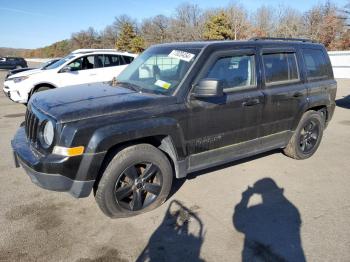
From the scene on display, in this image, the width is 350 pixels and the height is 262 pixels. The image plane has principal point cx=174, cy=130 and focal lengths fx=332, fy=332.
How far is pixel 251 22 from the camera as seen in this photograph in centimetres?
5159

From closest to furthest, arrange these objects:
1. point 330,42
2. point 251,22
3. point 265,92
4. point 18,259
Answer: point 18,259
point 265,92
point 330,42
point 251,22

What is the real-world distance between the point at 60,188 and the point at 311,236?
8.48ft

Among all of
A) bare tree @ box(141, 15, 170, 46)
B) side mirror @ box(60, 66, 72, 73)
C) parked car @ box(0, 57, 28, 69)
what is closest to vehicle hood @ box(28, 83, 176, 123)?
side mirror @ box(60, 66, 72, 73)

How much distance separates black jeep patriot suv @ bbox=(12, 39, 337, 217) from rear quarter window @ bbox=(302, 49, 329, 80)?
52mm

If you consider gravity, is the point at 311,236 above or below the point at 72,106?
below

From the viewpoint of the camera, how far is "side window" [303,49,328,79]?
5238 millimetres

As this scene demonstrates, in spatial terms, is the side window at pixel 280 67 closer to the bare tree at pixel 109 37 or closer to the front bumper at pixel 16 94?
the front bumper at pixel 16 94

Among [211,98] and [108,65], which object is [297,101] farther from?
[108,65]

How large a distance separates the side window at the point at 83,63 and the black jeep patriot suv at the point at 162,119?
6004 mm

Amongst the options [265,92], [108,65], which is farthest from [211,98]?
[108,65]

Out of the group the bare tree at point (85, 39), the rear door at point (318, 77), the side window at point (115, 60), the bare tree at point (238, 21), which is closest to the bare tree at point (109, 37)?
the bare tree at point (85, 39)

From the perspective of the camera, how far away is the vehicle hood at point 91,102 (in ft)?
10.8

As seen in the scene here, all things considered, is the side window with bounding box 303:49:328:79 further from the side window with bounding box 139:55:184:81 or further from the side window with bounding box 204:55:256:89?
the side window with bounding box 139:55:184:81

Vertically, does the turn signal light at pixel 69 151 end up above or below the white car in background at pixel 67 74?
below
